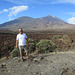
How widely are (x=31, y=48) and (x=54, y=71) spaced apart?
6887mm

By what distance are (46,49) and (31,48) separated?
5.85 feet

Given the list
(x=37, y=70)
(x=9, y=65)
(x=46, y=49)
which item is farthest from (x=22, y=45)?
(x=46, y=49)

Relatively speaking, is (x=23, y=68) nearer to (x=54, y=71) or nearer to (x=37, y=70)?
(x=37, y=70)

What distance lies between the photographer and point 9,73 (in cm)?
459

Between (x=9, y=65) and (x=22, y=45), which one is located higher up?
(x=22, y=45)

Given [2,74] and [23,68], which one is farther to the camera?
[23,68]

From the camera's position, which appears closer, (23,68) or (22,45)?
(23,68)

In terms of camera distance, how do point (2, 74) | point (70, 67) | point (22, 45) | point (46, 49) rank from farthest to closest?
point (46, 49)
point (22, 45)
point (70, 67)
point (2, 74)

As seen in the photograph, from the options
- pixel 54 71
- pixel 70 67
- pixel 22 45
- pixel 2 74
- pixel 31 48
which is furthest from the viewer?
pixel 31 48

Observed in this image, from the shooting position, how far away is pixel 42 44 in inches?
431

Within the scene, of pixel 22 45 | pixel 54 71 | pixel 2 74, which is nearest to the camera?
pixel 2 74

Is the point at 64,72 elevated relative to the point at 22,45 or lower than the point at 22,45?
lower

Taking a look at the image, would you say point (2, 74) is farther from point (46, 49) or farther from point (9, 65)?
point (46, 49)

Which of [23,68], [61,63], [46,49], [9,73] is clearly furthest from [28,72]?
[46,49]
